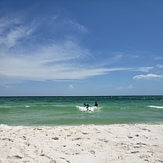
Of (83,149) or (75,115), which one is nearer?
(83,149)

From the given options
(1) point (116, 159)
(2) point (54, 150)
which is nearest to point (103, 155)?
(1) point (116, 159)

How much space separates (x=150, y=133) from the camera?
26.1ft

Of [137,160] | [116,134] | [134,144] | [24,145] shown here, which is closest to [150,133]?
[116,134]

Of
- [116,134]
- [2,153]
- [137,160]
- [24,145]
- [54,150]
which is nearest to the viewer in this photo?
[137,160]

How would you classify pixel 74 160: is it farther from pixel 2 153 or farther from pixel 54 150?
pixel 2 153

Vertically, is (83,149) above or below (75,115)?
above

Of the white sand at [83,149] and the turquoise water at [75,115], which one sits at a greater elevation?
the white sand at [83,149]

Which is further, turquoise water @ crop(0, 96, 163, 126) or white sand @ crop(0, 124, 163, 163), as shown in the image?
turquoise water @ crop(0, 96, 163, 126)

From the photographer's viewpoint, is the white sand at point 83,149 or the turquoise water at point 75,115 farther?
the turquoise water at point 75,115

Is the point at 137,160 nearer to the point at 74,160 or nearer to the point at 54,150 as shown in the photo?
the point at 74,160

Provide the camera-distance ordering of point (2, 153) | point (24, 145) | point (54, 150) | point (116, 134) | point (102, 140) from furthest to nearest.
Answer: point (116, 134)
point (102, 140)
point (24, 145)
point (54, 150)
point (2, 153)

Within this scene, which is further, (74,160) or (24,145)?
(24,145)

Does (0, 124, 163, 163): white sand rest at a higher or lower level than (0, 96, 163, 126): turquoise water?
higher

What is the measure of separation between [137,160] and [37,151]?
2.64 metres
